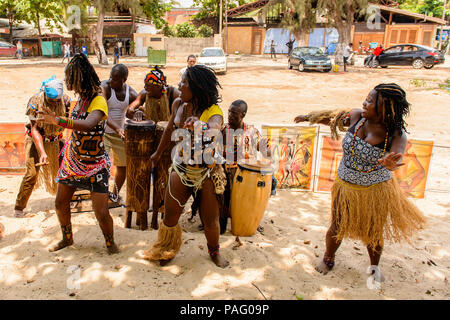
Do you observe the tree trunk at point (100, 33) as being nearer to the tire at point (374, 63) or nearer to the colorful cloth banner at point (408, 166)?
the tire at point (374, 63)

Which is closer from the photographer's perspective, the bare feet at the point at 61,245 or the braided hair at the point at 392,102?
the braided hair at the point at 392,102

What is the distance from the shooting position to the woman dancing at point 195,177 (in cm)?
298

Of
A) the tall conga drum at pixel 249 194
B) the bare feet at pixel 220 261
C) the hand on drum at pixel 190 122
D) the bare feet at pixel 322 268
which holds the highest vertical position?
the hand on drum at pixel 190 122

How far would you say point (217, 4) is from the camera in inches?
1446

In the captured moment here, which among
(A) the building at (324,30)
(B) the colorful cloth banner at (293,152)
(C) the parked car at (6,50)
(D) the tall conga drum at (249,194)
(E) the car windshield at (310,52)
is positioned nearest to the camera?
(D) the tall conga drum at (249,194)

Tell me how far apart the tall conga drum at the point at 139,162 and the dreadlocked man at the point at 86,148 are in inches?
19.3

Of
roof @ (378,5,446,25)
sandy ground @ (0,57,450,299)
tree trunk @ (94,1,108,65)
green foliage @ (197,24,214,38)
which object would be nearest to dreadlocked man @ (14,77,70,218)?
sandy ground @ (0,57,450,299)

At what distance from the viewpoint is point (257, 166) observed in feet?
12.9

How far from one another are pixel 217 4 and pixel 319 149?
3470 cm

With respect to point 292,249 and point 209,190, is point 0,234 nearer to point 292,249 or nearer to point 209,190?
point 209,190

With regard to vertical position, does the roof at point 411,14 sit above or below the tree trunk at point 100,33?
above

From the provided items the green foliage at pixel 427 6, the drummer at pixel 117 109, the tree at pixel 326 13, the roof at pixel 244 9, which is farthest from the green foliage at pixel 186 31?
the drummer at pixel 117 109

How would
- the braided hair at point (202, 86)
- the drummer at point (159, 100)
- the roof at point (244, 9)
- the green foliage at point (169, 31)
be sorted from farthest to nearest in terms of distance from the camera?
the green foliage at point (169, 31), the roof at point (244, 9), the drummer at point (159, 100), the braided hair at point (202, 86)

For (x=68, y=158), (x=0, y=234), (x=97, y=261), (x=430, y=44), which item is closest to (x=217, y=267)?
(x=97, y=261)
